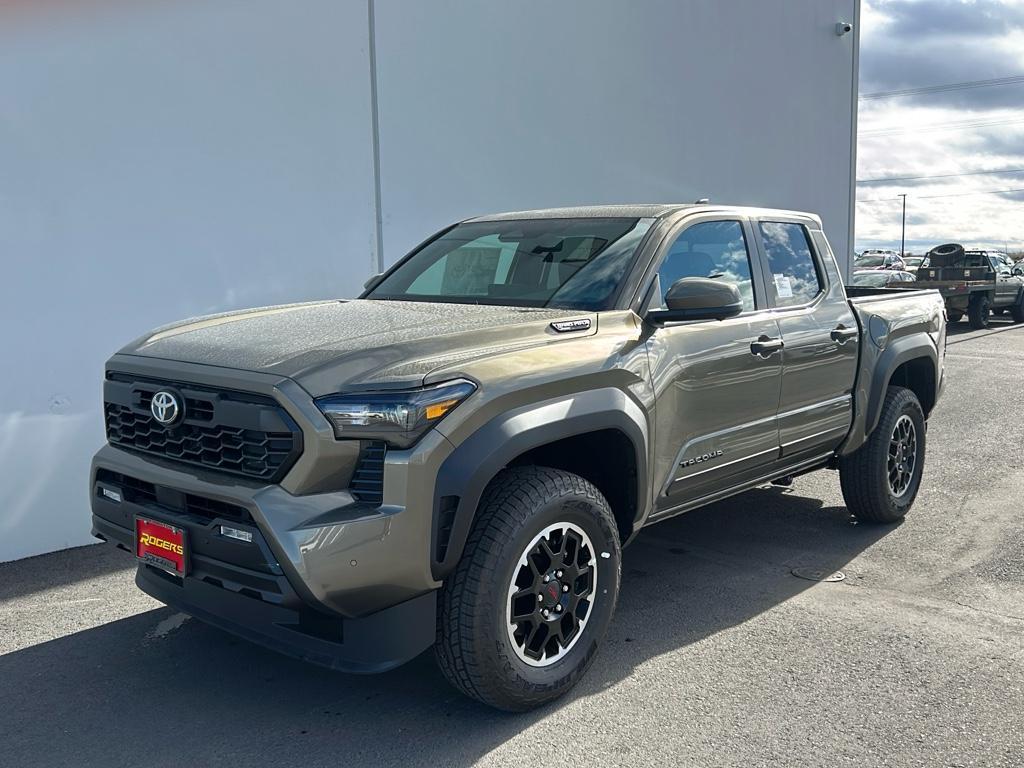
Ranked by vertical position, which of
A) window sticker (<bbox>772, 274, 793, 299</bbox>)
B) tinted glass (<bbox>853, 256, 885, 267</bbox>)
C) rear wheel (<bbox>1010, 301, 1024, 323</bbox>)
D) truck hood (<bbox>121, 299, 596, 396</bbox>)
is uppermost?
window sticker (<bbox>772, 274, 793, 299</bbox>)

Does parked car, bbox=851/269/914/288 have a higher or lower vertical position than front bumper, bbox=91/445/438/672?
lower

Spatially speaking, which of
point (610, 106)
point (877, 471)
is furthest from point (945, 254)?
point (877, 471)

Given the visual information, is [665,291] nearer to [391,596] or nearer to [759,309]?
[759,309]

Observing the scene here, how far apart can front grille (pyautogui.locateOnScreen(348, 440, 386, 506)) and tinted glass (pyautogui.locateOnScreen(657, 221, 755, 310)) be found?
160 centimetres

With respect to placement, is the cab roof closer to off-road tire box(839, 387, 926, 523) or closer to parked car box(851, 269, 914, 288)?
off-road tire box(839, 387, 926, 523)

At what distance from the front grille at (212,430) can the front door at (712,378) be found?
5.14 feet

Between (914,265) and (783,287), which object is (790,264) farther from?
(914,265)

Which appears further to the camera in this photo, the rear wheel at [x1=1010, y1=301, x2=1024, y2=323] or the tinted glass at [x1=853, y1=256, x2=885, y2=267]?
the tinted glass at [x1=853, y1=256, x2=885, y2=267]

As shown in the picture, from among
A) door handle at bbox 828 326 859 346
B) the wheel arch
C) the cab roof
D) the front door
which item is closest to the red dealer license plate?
the front door

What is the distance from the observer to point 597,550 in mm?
3623

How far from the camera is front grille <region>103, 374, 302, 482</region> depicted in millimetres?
3043

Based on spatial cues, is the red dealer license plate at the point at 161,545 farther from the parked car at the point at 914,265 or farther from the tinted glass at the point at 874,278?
the parked car at the point at 914,265

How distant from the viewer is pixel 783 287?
16.0 ft

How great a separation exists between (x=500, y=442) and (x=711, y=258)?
71.3 inches
